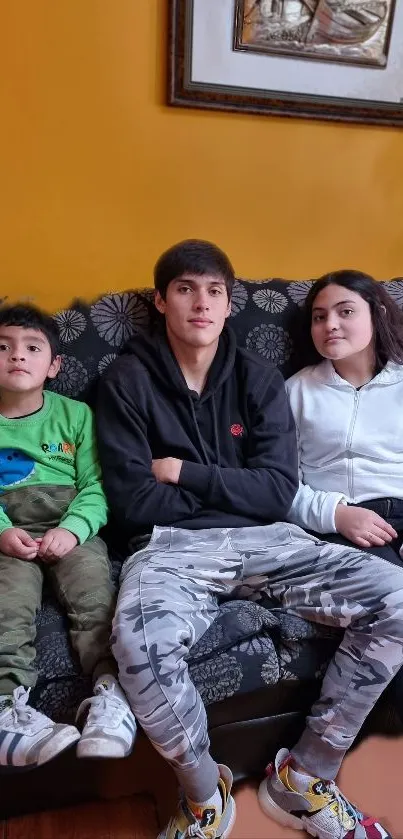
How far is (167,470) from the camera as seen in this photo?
1328 mm

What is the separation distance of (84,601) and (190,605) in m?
0.21

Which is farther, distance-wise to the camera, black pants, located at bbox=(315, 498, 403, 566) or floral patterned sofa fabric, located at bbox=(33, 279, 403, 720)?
black pants, located at bbox=(315, 498, 403, 566)

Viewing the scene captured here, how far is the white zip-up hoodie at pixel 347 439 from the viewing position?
1.46 metres

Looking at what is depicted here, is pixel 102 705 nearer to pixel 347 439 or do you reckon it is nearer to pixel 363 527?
pixel 363 527

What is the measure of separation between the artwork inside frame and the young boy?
1.01 metres

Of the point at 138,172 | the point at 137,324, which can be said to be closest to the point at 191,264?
the point at 137,324

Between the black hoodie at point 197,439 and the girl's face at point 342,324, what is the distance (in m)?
0.15

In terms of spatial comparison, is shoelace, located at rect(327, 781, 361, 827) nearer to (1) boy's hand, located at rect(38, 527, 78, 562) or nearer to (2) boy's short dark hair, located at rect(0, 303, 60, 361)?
(1) boy's hand, located at rect(38, 527, 78, 562)

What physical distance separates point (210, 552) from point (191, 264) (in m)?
0.66

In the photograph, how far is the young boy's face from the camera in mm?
1363

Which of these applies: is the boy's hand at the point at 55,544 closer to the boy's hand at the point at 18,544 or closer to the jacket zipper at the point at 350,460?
the boy's hand at the point at 18,544

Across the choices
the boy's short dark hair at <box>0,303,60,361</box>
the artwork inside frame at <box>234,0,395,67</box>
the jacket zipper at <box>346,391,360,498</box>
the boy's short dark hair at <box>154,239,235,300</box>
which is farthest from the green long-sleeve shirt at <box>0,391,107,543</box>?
the artwork inside frame at <box>234,0,395,67</box>

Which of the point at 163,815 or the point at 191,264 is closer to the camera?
the point at 163,815

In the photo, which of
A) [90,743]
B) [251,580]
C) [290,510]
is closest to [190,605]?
[251,580]
